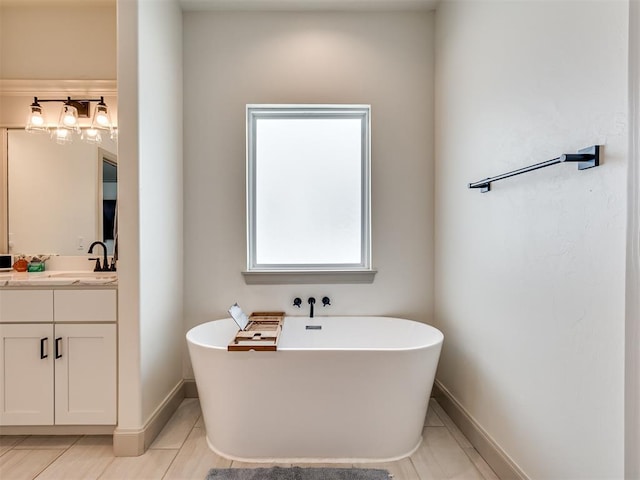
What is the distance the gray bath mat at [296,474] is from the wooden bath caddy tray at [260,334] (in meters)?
0.59

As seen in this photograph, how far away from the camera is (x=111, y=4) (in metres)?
2.37

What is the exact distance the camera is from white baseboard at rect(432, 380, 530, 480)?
5.30 feet

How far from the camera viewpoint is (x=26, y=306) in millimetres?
1898

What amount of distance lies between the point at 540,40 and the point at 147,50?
6.35 feet

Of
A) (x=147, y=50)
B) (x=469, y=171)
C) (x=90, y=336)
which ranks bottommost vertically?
(x=90, y=336)

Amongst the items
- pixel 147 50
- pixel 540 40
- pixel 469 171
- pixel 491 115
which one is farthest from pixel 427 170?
pixel 147 50

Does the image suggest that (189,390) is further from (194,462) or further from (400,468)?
(400,468)

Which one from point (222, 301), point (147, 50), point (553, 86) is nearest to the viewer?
point (553, 86)

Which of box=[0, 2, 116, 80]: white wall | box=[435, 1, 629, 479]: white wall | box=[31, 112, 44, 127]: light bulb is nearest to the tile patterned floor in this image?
box=[435, 1, 629, 479]: white wall

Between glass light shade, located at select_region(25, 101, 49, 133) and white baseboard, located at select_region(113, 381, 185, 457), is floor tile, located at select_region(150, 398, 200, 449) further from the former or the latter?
glass light shade, located at select_region(25, 101, 49, 133)

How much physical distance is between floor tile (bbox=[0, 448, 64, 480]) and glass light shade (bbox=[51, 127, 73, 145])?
1899 mm

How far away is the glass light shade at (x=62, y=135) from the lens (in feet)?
8.03

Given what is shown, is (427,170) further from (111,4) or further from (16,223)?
(16,223)

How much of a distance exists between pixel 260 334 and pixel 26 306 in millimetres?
1253
